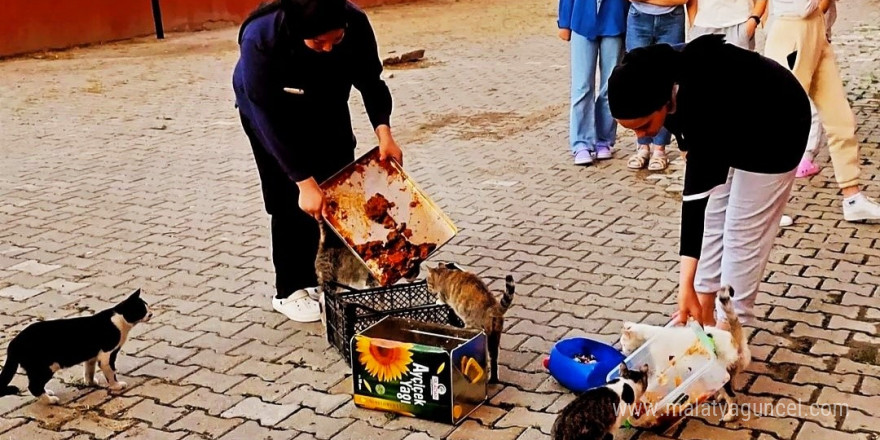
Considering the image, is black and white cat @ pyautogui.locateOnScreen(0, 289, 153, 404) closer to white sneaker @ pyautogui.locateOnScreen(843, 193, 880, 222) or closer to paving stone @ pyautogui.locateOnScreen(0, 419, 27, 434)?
paving stone @ pyautogui.locateOnScreen(0, 419, 27, 434)

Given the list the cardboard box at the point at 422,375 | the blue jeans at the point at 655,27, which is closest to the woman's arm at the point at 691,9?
the blue jeans at the point at 655,27

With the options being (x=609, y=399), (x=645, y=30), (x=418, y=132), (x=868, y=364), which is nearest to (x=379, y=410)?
(x=609, y=399)

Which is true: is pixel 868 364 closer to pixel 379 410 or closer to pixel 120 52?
pixel 379 410

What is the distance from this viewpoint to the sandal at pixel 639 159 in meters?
8.22

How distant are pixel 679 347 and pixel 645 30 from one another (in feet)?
13.9

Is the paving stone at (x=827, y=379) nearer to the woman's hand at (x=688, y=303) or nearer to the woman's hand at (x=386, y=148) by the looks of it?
the woman's hand at (x=688, y=303)

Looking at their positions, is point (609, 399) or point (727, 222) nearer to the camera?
point (609, 399)

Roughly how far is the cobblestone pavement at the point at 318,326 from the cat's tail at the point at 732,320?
0.35m

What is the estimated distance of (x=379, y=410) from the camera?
13.8ft

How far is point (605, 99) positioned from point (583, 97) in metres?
0.20

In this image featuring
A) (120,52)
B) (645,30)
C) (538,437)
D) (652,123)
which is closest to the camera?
(652,123)

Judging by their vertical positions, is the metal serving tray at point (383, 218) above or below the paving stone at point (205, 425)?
above

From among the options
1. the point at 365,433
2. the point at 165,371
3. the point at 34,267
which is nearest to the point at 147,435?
the point at 165,371

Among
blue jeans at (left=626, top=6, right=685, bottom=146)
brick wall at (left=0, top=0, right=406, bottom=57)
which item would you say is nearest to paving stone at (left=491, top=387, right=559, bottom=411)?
blue jeans at (left=626, top=6, right=685, bottom=146)
